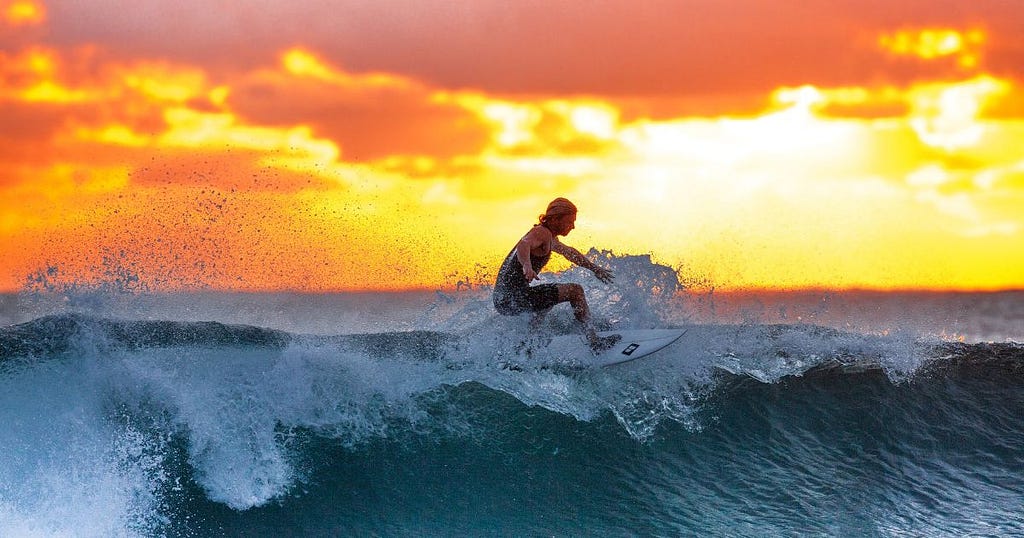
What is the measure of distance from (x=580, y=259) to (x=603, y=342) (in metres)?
0.86

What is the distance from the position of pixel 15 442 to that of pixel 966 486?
812 cm

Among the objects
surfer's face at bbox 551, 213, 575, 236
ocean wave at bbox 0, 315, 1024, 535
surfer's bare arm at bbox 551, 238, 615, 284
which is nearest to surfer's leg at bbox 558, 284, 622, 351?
surfer's bare arm at bbox 551, 238, 615, 284

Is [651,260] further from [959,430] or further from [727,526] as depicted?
[959,430]

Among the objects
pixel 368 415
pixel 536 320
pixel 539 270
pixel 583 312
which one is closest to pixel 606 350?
pixel 583 312

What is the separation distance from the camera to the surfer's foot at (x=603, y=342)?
24.7ft

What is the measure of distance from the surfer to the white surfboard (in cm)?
20

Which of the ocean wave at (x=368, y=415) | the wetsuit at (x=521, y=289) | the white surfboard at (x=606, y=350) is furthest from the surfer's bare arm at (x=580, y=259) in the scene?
the ocean wave at (x=368, y=415)

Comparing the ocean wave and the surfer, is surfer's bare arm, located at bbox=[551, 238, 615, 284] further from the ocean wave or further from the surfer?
the ocean wave

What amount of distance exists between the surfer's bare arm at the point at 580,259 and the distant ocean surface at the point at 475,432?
2.15 ft

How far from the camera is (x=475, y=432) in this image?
6965 millimetres

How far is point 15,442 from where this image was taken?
19.4ft

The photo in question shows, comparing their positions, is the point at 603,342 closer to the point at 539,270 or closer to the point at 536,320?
the point at 536,320

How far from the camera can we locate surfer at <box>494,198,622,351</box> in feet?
23.4

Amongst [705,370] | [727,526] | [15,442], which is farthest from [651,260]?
[15,442]
